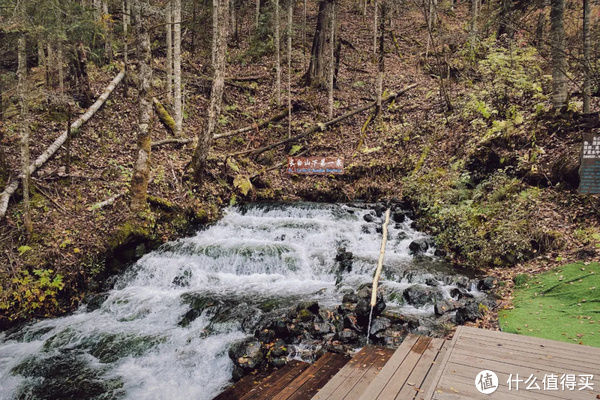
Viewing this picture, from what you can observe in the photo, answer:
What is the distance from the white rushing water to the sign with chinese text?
14.0 ft

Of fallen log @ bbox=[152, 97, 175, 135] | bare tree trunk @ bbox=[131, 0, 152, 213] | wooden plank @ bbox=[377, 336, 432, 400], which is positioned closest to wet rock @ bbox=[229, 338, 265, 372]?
wooden plank @ bbox=[377, 336, 432, 400]

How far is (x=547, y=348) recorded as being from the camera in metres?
3.88

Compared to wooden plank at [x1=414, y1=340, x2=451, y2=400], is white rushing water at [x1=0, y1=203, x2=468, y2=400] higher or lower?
lower

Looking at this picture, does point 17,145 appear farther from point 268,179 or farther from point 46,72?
point 268,179

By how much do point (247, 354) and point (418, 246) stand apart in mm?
6588

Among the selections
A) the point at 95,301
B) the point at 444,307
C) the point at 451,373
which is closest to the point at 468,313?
the point at 444,307

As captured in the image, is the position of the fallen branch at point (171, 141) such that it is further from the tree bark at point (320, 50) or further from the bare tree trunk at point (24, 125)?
the tree bark at point (320, 50)

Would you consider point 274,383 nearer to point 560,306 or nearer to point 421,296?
point 421,296

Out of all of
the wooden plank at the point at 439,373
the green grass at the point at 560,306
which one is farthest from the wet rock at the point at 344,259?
the wooden plank at the point at 439,373

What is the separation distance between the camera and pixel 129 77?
53.5 ft

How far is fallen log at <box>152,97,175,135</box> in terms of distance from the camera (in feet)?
50.5

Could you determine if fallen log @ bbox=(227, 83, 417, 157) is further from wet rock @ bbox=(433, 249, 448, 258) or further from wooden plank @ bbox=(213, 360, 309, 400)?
wooden plank @ bbox=(213, 360, 309, 400)

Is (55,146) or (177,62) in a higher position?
(177,62)

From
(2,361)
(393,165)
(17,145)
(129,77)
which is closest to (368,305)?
(2,361)
